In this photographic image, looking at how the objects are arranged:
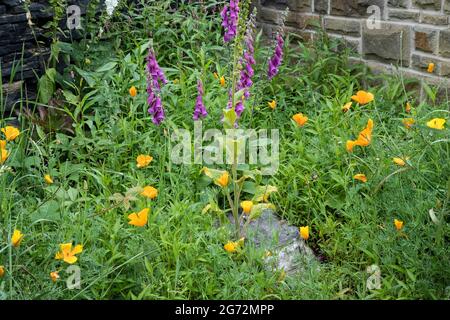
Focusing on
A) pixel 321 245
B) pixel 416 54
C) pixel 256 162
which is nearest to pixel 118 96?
pixel 256 162

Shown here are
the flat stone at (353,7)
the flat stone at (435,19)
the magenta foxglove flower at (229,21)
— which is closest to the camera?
the magenta foxglove flower at (229,21)

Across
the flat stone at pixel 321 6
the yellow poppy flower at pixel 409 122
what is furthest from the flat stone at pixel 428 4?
the yellow poppy flower at pixel 409 122

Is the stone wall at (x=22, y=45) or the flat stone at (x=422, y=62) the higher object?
the stone wall at (x=22, y=45)

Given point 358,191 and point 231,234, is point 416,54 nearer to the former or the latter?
point 358,191

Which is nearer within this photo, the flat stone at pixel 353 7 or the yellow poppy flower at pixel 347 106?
the yellow poppy flower at pixel 347 106

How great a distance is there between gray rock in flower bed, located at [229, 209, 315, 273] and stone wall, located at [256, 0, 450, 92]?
5.14 ft

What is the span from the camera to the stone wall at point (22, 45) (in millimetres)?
3586

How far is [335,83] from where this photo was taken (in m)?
4.10

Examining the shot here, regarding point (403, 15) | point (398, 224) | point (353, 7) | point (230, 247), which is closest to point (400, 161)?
point (398, 224)

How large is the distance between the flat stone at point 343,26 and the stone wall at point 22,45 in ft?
6.56

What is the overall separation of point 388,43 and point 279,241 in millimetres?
1993

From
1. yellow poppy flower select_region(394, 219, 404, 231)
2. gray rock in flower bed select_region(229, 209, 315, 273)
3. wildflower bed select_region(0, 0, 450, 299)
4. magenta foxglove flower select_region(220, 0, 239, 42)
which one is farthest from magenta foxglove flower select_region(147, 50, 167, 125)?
yellow poppy flower select_region(394, 219, 404, 231)

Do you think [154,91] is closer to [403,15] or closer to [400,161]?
[400,161]

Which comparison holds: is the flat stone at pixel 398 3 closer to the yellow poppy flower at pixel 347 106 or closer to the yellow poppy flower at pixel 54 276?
the yellow poppy flower at pixel 347 106
